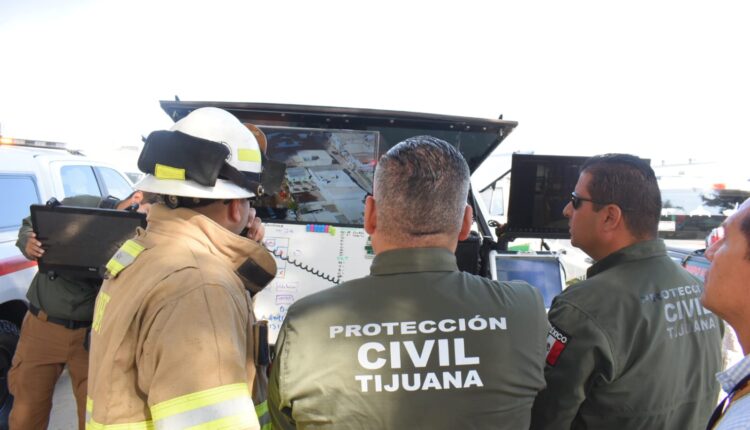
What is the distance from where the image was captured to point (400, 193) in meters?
1.20

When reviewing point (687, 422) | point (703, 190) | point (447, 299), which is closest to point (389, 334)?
point (447, 299)

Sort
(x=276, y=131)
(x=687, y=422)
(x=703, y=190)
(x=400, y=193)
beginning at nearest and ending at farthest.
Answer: (x=400, y=193) < (x=687, y=422) < (x=276, y=131) < (x=703, y=190)

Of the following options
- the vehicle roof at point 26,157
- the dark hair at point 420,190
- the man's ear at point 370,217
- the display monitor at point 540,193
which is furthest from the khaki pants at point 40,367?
the display monitor at point 540,193

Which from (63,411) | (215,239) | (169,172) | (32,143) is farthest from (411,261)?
(32,143)

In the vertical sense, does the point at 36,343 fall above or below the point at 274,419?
below

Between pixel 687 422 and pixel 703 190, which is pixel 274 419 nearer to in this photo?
pixel 687 422

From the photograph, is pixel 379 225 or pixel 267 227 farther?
pixel 267 227

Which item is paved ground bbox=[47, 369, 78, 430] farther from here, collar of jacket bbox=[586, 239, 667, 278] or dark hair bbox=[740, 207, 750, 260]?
dark hair bbox=[740, 207, 750, 260]

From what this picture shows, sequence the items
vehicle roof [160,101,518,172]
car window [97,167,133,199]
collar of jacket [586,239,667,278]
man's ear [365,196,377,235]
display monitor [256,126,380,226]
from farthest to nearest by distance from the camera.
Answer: car window [97,167,133,199], display monitor [256,126,380,226], vehicle roof [160,101,518,172], collar of jacket [586,239,667,278], man's ear [365,196,377,235]

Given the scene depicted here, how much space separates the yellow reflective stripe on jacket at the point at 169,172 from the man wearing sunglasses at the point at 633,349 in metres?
1.29

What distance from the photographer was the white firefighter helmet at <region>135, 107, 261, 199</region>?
1.35 m

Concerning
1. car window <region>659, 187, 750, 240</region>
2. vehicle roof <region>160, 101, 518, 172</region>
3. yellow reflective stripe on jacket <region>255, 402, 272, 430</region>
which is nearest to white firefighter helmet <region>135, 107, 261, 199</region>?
yellow reflective stripe on jacket <region>255, 402, 272, 430</region>

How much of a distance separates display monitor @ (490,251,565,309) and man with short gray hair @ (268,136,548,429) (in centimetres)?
207

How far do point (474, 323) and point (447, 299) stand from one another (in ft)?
0.29
